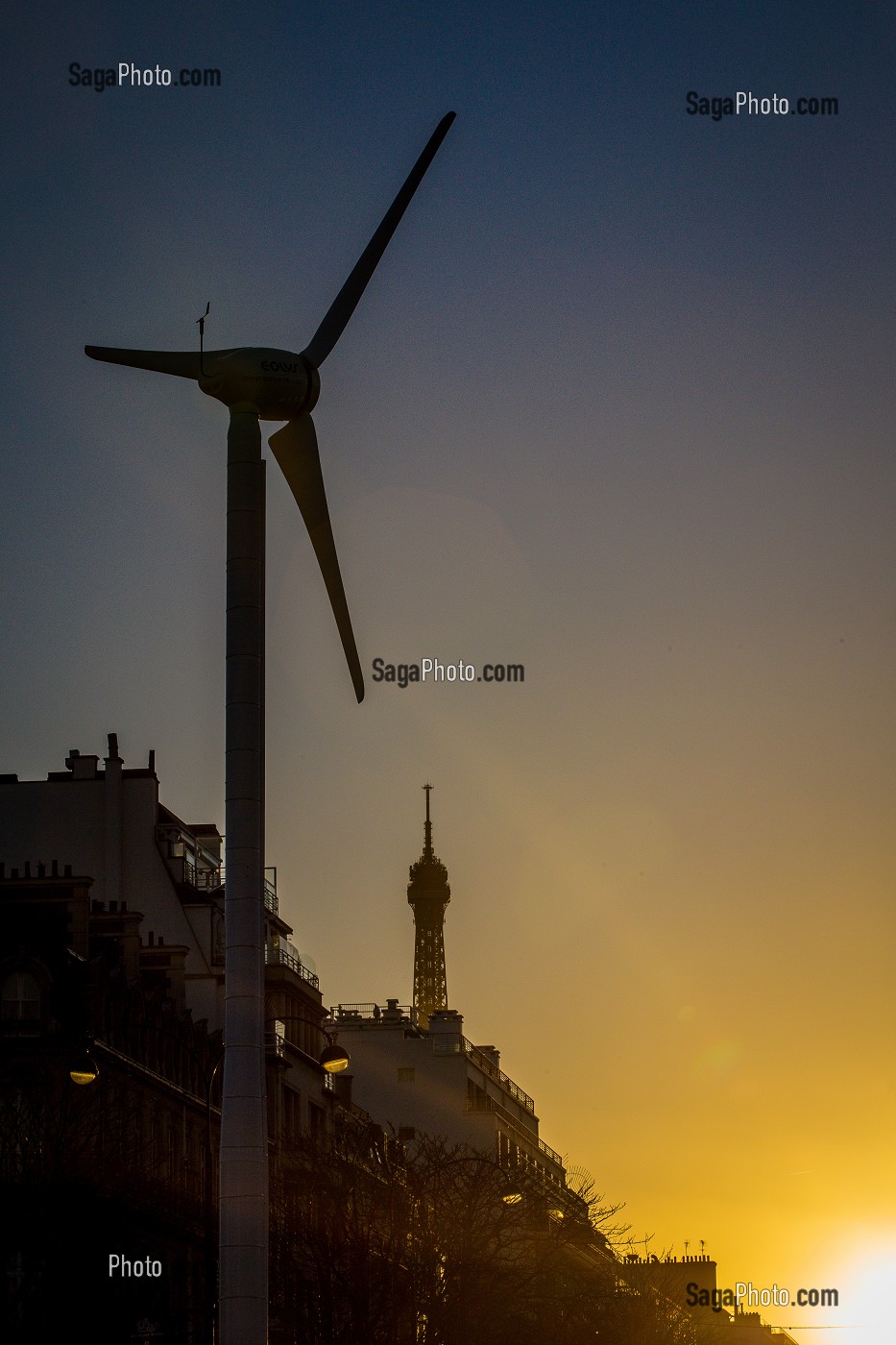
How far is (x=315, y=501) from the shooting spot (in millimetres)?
51031

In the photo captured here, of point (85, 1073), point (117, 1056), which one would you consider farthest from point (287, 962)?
point (85, 1073)

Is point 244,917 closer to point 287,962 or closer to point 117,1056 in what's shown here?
point 117,1056

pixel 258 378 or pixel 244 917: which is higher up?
pixel 258 378

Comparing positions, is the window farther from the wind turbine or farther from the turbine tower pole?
the turbine tower pole

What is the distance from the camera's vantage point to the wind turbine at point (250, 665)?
4369 centimetres

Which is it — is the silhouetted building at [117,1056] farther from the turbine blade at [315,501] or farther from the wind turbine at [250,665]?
the turbine blade at [315,501]

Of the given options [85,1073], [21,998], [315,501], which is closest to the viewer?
[85,1073]

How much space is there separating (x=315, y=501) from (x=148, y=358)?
511 centimetres

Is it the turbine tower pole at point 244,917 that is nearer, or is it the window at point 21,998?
the turbine tower pole at point 244,917

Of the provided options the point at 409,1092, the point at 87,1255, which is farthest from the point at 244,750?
the point at 409,1092

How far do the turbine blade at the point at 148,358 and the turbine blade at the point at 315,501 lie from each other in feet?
8.86

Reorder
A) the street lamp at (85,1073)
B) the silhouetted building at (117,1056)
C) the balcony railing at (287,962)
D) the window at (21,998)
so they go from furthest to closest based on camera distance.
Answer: the balcony railing at (287,962) < the window at (21,998) < the silhouetted building at (117,1056) < the street lamp at (85,1073)

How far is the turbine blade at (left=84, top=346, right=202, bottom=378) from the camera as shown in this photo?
50406 millimetres

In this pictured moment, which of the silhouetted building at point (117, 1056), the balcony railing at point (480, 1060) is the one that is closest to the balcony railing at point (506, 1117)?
the balcony railing at point (480, 1060)
